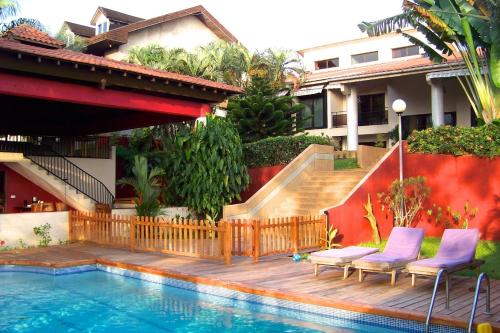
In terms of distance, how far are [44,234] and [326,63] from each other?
27228mm

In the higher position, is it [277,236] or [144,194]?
[144,194]

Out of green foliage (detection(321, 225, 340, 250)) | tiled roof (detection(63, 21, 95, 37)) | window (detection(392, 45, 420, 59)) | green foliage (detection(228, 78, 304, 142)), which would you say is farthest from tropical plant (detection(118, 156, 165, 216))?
tiled roof (detection(63, 21, 95, 37))

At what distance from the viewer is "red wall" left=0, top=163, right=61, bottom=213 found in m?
17.2

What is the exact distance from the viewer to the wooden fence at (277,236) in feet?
37.5

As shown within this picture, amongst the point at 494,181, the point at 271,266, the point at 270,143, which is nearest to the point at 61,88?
the point at 271,266

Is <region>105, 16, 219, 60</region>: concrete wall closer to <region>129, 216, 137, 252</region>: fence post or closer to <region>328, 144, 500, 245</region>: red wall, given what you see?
<region>129, 216, 137, 252</region>: fence post

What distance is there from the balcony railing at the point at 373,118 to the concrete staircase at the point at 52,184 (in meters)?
17.6

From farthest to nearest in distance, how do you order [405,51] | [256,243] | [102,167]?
[405,51] < [102,167] < [256,243]

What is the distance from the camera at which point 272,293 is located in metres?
8.49

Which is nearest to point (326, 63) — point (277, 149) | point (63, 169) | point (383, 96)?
point (383, 96)

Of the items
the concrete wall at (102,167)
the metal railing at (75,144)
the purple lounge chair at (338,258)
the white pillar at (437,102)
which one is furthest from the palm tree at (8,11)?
the white pillar at (437,102)

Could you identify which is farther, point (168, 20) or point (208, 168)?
point (168, 20)

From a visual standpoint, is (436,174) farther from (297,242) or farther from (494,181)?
(297,242)

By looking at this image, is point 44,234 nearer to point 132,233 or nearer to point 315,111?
point 132,233
